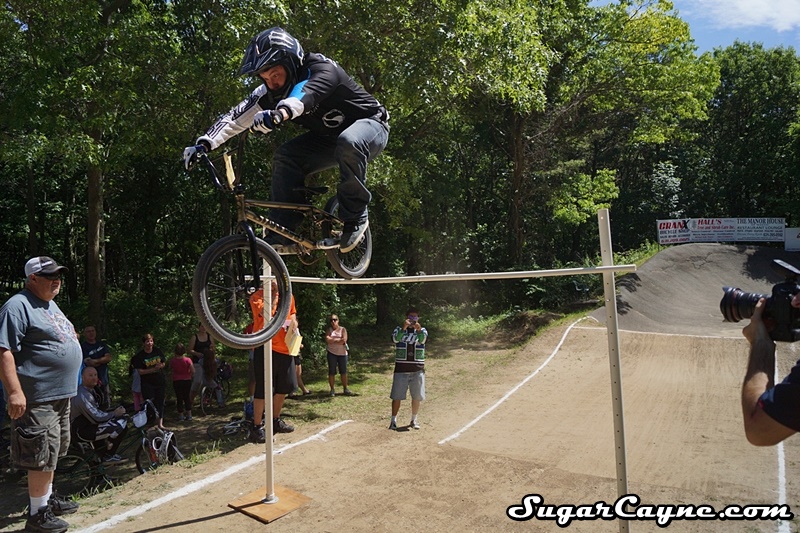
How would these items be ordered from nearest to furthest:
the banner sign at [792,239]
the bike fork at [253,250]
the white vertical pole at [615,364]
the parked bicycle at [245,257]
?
the parked bicycle at [245,257]
the bike fork at [253,250]
the white vertical pole at [615,364]
the banner sign at [792,239]

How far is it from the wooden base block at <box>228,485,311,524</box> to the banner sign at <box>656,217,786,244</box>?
24.7 metres

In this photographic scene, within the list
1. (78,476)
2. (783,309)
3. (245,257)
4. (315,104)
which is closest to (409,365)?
(78,476)

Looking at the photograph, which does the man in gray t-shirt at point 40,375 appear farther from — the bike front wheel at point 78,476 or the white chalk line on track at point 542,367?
the white chalk line on track at point 542,367

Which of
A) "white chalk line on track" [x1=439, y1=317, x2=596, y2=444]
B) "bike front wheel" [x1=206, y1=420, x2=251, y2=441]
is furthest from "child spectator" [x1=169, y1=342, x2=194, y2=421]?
"white chalk line on track" [x1=439, y1=317, x2=596, y2=444]

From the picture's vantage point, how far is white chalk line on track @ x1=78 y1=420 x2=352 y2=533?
18.0 ft

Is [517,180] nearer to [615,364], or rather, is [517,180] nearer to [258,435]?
[258,435]

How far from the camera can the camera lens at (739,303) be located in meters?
2.85

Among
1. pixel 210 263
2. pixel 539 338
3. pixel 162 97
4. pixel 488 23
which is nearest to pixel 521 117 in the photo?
pixel 539 338

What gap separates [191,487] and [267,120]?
458 cm

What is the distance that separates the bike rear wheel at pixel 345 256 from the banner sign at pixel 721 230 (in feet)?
79.9

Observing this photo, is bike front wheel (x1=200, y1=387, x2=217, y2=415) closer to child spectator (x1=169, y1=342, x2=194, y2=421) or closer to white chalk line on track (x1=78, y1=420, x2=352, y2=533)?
child spectator (x1=169, y1=342, x2=194, y2=421)

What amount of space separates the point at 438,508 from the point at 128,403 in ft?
27.5

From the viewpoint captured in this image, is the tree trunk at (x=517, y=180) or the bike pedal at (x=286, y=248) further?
the tree trunk at (x=517, y=180)

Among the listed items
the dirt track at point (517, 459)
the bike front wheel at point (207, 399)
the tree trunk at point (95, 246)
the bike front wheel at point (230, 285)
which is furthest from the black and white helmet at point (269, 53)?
the tree trunk at point (95, 246)
